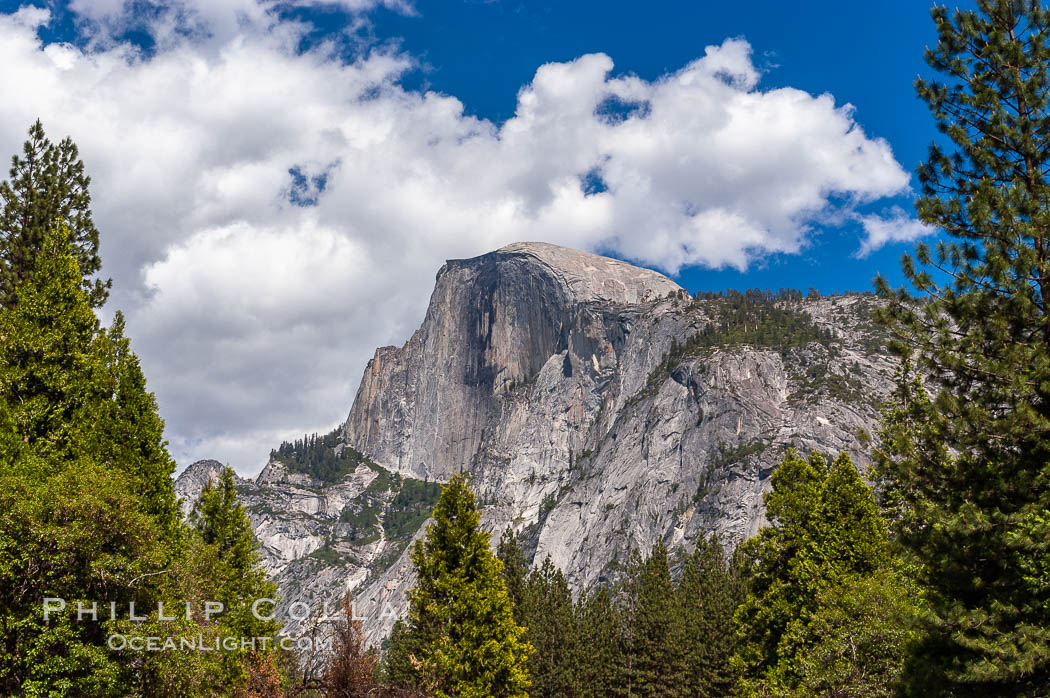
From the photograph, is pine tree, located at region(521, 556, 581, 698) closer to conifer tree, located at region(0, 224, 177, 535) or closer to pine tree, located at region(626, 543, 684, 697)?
pine tree, located at region(626, 543, 684, 697)

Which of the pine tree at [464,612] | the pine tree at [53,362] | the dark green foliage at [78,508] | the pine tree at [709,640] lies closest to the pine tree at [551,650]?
the pine tree at [709,640]

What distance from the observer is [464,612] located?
2578 cm

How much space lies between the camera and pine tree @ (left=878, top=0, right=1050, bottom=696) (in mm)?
13312

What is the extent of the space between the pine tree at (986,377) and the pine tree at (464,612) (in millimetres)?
14058

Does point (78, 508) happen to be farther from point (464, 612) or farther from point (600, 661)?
point (600, 661)

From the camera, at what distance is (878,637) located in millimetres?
22859

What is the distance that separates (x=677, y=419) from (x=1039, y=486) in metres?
180

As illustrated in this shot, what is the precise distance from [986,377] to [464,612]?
1764 centimetres

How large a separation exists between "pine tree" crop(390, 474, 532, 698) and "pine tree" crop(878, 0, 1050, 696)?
14.1 meters

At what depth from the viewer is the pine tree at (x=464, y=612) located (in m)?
25.4

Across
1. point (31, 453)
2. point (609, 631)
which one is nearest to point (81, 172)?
point (31, 453)

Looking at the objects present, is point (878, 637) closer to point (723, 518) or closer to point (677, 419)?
point (723, 518)

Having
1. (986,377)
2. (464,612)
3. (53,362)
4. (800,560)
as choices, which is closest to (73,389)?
(53,362)

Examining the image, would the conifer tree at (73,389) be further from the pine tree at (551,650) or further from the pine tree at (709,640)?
the pine tree at (709,640)
